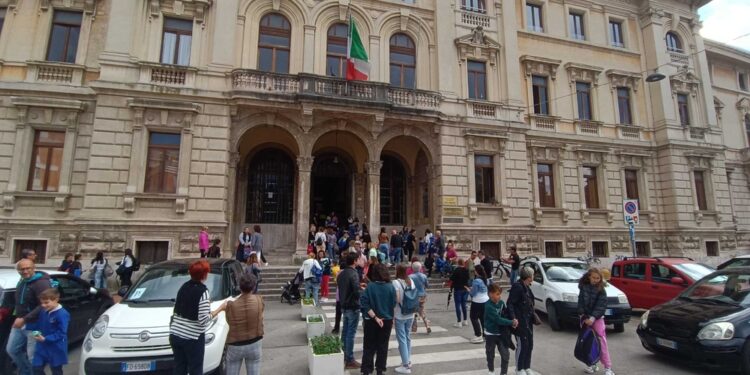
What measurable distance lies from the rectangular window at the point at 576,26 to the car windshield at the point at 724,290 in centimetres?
2020

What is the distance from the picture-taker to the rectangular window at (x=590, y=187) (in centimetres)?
2220

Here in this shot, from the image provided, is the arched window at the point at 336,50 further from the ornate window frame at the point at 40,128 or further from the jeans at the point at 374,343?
the jeans at the point at 374,343

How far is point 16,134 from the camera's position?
1502 cm

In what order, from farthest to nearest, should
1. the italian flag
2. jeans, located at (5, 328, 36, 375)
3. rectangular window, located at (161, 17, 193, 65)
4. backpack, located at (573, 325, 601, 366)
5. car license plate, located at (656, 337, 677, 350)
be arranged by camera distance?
1. the italian flag
2. rectangular window, located at (161, 17, 193, 65)
3. car license plate, located at (656, 337, 677, 350)
4. backpack, located at (573, 325, 601, 366)
5. jeans, located at (5, 328, 36, 375)

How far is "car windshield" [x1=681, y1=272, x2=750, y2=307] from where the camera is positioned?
6781 millimetres

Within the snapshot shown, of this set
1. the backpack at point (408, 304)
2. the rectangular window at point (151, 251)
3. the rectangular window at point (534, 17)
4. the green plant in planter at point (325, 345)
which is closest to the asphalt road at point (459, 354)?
the green plant in planter at point (325, 345)

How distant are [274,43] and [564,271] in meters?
15.8

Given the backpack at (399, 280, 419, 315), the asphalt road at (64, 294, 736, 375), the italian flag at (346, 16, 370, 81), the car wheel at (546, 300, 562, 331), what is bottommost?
the asphalt road at (64, 294, 736, 375)

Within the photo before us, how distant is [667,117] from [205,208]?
88.0ft

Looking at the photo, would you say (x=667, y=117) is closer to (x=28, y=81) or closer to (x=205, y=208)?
(x=205, y=208)

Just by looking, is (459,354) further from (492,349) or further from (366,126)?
(366,126)

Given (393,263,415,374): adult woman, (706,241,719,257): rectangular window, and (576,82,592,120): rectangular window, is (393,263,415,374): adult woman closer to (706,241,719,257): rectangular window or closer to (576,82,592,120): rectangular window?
(576,82,592,120): rectangular window

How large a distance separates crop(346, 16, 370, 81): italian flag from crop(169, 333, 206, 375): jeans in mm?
14582

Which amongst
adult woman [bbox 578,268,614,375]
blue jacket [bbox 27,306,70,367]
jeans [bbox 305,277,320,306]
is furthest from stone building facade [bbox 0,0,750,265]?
adult woman [bbox 578,268,614,375]
